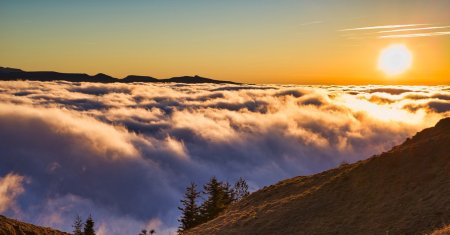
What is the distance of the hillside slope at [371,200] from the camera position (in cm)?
2611

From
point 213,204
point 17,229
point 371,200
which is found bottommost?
point 17,229

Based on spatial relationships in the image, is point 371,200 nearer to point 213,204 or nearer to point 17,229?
point 17,229

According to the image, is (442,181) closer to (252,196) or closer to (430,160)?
(430,160)

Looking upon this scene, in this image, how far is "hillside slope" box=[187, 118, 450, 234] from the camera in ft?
85.7

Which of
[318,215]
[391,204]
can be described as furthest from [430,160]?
[318,215]

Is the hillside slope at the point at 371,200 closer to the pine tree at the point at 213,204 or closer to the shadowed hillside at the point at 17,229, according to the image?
the shadowed hillside at the point at 17,229

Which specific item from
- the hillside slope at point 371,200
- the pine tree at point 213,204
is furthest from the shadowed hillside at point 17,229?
the pine tree at point 213,204

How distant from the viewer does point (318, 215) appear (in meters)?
30.9

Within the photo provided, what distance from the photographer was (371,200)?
3036 centimetres

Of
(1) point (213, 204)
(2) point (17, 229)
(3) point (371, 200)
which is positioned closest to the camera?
(3) point (371, 200)

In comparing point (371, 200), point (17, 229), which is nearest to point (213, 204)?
point (17, 229)

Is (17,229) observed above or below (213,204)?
below

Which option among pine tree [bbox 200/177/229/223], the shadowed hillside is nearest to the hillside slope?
the shadowed hillside

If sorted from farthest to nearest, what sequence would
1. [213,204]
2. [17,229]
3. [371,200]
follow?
[213,204] < [17,229] < [371,200]
